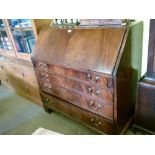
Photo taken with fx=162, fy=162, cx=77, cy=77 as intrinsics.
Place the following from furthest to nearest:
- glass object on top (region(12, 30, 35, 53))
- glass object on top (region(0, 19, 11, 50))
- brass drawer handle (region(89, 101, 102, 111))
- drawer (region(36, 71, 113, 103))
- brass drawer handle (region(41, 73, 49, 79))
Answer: glass object on top (region(0, 19, 11, 50)) < glass object on top (region(12, 30, 35, 53)) < brass drawer handle (region(41, 73, 49, 79)) < brass drawer handle (region(89, 101, 102, 111)) < drawer (region(36, 71, 113, 103))

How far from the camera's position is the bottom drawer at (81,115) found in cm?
158

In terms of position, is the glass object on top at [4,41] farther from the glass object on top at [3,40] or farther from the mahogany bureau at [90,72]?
the mahogany bureau at [90,72]

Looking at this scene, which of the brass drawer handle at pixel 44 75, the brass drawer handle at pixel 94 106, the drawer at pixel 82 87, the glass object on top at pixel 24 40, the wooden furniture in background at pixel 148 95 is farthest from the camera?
the glass object on top at pixel 24 40

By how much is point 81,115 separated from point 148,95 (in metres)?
0.73

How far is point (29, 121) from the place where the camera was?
85.7 inches

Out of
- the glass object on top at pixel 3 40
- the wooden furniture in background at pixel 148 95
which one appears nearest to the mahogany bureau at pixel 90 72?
the wooden furniture in background at pixel 148 95

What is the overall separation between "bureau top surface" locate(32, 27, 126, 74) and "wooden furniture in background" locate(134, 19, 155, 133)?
0.84 feet

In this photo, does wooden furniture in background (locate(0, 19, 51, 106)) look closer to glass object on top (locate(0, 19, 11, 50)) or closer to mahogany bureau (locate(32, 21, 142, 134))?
glass object on top (locate(0, 19, 11, 50))

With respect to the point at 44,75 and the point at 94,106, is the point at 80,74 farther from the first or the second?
the point at 44,75

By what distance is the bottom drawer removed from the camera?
5.20 feet

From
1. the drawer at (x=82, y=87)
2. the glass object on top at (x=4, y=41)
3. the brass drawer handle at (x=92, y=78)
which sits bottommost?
the drawer at (x=82, y=87)

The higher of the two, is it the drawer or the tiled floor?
the drawer

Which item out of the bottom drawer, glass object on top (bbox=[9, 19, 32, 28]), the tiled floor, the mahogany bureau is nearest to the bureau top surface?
the mahogany bureau

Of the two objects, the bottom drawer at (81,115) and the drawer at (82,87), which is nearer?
the drawer at (82,87)
